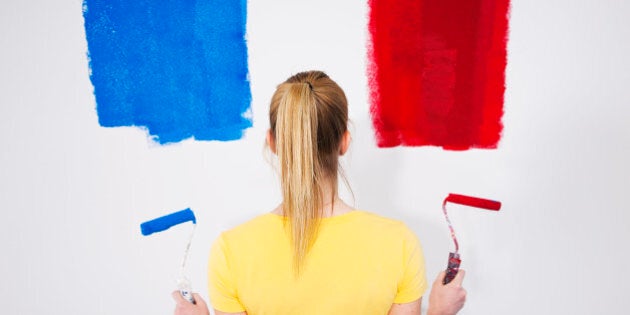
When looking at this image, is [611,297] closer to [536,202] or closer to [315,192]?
[536,202]

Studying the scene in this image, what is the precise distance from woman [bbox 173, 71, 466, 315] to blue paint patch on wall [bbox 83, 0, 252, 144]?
1.57 ft

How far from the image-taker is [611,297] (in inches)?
46.9

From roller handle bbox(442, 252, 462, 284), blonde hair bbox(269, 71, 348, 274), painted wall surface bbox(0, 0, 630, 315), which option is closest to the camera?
blonde hair bbox(269, 71, 348, 274)

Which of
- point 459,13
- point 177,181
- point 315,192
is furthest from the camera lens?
point 177,181

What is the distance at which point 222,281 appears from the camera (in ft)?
2.55

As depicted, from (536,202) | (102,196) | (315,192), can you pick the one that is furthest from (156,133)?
(536,202)

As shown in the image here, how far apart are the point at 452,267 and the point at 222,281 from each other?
0.46 meters

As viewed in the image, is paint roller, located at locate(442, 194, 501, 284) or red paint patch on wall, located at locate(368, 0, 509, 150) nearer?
paint roller, located at locate(442, 194, 501, 284)

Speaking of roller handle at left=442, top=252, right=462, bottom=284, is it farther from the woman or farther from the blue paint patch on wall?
the blue paint patch on wall

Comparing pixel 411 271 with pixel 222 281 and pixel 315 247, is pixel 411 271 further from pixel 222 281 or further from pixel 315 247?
pixel 222 281

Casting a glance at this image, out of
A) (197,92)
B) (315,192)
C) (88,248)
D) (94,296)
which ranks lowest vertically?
(94,296)

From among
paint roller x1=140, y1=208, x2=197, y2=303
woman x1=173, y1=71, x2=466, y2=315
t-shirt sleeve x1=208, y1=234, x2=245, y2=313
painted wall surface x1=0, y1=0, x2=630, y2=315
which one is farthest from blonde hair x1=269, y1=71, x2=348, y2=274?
painted wall surface x1=0, y1=0, x2=630, y2=315

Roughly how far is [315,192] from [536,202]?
2.43 feet

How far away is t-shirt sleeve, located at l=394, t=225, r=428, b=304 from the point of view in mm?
763
